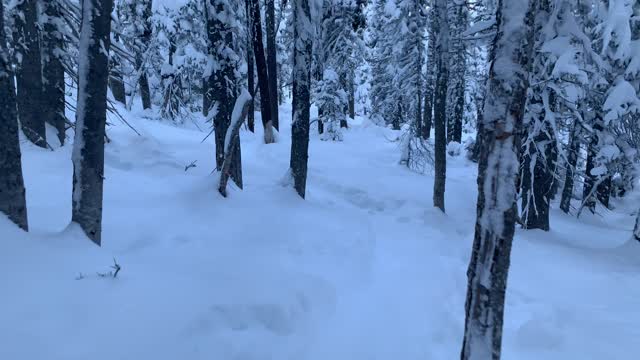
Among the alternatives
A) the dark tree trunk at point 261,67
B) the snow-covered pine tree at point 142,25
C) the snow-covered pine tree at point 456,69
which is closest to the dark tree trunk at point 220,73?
the dark tree trunk at point 261,67

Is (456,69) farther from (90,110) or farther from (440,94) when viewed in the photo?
(90,110)

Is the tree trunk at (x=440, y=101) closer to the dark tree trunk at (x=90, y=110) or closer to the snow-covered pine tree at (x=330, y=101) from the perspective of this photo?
the dark tree trunk at (x=90, y=110)

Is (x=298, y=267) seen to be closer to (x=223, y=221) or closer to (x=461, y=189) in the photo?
(x=223, y=221)

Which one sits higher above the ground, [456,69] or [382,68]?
[382,68]

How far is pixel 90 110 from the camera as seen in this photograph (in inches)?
224

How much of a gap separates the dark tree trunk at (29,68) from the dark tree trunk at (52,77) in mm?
244

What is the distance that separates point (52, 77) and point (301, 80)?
5.98m

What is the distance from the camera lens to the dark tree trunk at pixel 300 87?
37.1 feet

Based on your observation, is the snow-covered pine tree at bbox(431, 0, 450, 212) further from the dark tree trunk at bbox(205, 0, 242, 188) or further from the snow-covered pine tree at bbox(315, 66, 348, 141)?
the snow-covered pine tree at bbox(315, 66, 348, 141)

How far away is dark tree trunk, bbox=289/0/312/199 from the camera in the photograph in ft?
37.1

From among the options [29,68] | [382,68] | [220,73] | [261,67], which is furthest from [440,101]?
[382,68]

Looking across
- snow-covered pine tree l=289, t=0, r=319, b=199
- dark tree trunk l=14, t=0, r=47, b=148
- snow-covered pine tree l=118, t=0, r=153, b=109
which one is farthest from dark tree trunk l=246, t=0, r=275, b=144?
snow-covered pine tree l=118, t=0, r=153, b=109

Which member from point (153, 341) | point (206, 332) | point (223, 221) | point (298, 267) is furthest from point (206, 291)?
point (223, 221)

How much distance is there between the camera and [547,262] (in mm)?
9164
